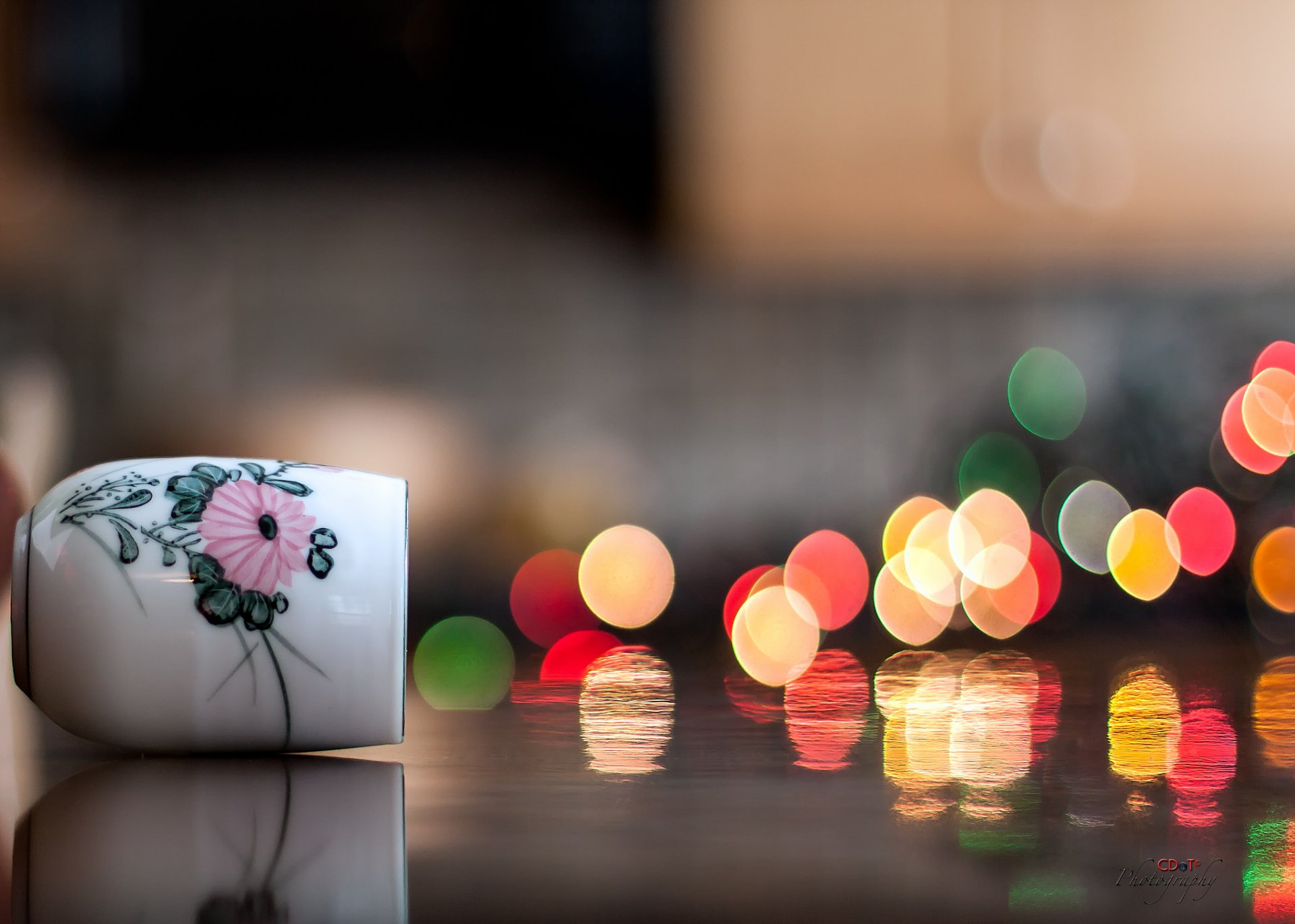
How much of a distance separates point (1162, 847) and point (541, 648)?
6.70 feet

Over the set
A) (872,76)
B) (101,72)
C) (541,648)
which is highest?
(101,72)

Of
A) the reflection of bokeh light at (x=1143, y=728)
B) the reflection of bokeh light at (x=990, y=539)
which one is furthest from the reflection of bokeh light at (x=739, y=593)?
the reflection of bokeh light at (x=1143, y=728)

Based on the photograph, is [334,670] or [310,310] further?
[310,310]

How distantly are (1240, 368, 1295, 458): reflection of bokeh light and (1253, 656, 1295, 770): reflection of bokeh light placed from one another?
Answer: 103 centimetres

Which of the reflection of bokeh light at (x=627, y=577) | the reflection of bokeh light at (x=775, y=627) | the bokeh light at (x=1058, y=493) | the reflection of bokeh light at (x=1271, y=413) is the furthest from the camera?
the reflection of bokeh light at (x=627, y=577)

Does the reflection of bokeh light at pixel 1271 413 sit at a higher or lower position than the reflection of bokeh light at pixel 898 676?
higher

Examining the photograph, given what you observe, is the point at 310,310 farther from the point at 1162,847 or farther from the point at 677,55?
the point at 1162,847

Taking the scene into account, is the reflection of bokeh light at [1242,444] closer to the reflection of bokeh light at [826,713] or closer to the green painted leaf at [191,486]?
the reflection of bokeh light at [826,713]

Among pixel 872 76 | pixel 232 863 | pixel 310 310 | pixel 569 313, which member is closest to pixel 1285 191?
pixel 872 76

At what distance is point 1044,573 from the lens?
223 cm

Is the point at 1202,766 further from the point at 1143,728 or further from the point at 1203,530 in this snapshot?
the point at 1203,530

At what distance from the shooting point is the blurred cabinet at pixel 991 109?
1863mm

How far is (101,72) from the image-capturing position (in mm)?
2303

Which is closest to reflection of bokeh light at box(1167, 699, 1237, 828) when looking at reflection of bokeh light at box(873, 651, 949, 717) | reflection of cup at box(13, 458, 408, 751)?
reflection of bokeh light at box(873, 651, 949, 717)
